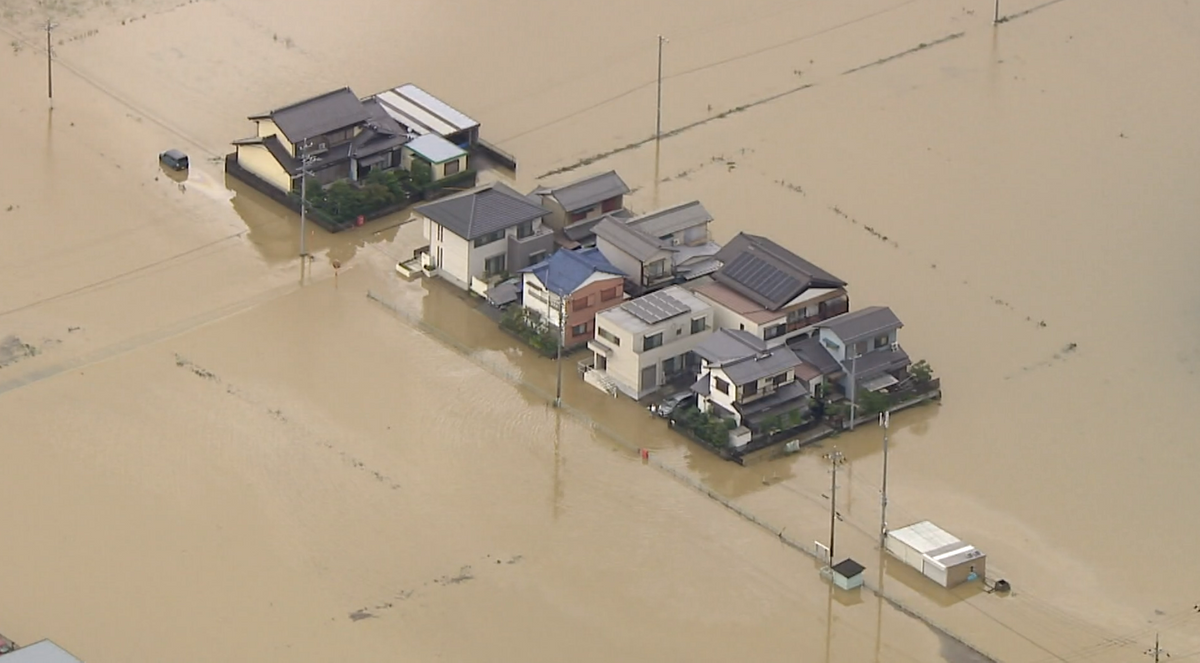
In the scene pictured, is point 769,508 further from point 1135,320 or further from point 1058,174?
point 1058,174

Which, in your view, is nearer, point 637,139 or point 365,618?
point 365,618

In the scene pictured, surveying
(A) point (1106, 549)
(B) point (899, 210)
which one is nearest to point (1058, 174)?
(B) point (899, 210)

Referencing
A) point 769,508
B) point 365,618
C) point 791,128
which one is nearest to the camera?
point 365,618

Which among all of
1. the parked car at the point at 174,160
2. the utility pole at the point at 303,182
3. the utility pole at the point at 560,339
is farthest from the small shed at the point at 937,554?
the parked car at the point at 174,160

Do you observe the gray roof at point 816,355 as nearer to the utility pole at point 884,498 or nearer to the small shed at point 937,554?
the utility pole at point 884,498

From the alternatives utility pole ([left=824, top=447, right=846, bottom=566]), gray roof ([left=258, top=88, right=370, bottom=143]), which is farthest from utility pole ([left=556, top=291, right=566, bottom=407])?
gray roof ([left=258, top=88, right=370, bottom=143])

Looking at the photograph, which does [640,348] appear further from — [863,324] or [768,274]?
[863,324]

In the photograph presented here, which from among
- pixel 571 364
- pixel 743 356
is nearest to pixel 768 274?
pixel 743 356
